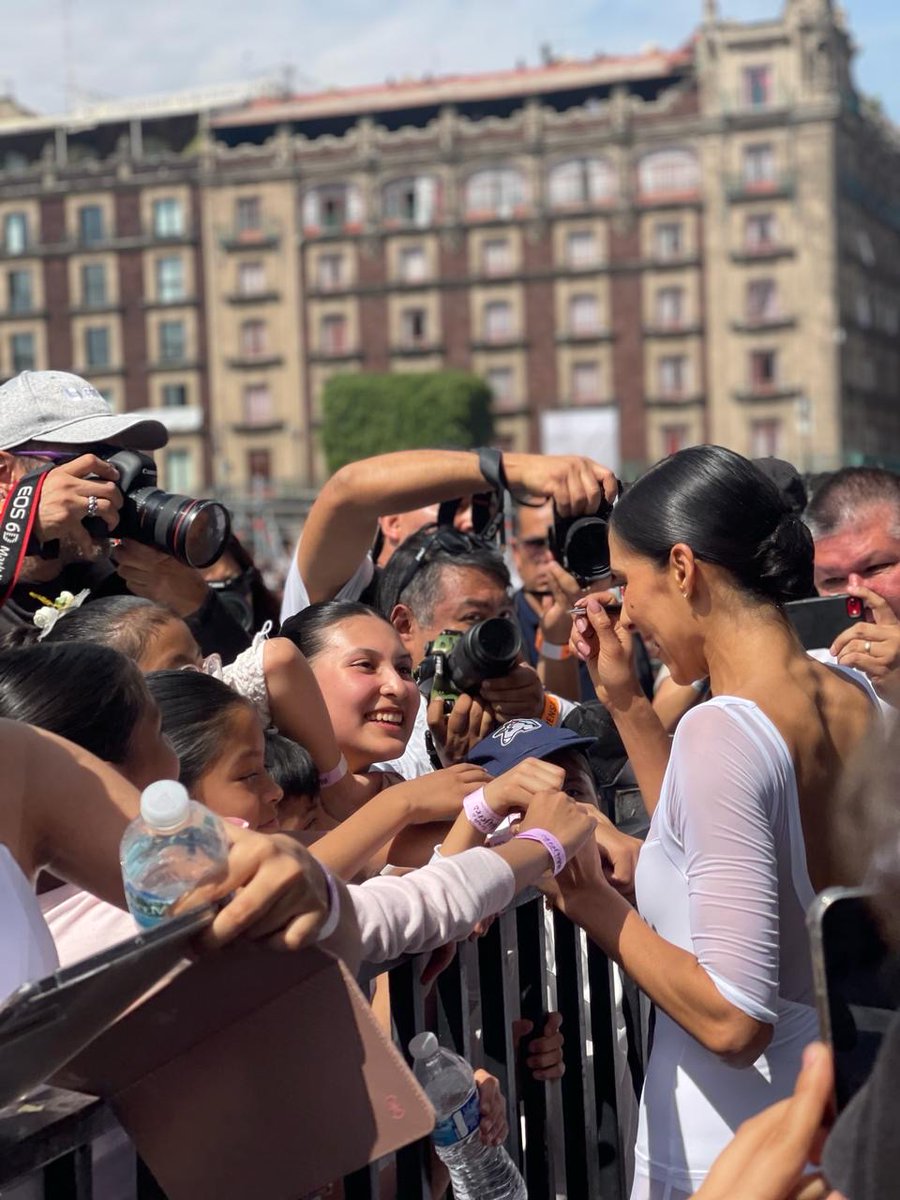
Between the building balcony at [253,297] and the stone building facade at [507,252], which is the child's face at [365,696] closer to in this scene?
the stone building facade at [507,252]

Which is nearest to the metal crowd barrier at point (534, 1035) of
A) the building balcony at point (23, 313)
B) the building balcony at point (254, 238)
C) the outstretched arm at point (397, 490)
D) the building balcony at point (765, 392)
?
the outstretched arm at point (397, 490)

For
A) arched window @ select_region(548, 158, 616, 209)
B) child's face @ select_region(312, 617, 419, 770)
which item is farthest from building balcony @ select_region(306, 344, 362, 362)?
child's face @ select_region(312, 617, 419, 770)

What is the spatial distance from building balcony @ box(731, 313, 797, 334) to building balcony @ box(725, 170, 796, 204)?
3.90 meters

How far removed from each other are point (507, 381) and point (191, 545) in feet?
179

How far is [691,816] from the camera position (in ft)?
7.71

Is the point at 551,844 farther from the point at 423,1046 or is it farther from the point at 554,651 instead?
the point at 554,651

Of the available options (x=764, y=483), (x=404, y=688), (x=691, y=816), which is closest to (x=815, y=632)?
(x=404, y=688)

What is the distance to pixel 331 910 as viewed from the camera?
182cm

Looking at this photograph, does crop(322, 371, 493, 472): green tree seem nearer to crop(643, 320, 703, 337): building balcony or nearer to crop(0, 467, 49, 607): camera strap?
crop(643, 320, 703, 337): building balcony

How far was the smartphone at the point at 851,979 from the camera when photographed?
1.59 m

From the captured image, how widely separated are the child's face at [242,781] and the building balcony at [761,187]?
53.6 metres

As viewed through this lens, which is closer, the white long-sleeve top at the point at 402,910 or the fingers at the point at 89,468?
the white long-sleeve top at the point at 402,910

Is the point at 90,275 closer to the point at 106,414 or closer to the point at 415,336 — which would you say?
the point at 415,336

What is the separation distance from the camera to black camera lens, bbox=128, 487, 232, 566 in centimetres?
336
